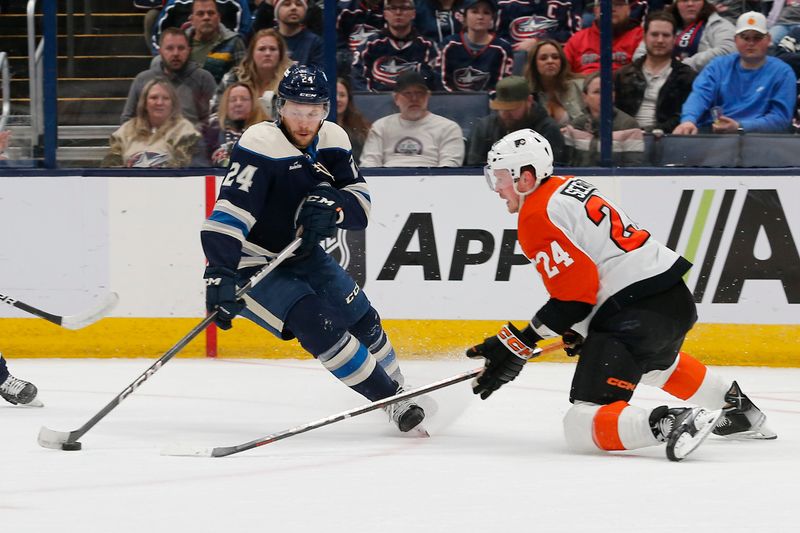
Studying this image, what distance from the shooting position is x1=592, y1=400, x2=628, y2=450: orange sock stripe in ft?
11.5

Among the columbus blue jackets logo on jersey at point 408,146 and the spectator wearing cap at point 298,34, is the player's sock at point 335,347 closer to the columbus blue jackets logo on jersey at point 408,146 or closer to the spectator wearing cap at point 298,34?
the columbus blue jackets logo on jersey at point 408,146

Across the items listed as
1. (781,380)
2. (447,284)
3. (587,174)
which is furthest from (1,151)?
(781,380)

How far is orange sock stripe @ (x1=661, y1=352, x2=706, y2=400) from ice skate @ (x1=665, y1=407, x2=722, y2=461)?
0.44 metres

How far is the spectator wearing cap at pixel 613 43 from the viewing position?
572 centimetres

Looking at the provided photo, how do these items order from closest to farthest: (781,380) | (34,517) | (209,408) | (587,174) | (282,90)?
(34,517)
(282,90)
(209,408)
(781,380)
(587,174)

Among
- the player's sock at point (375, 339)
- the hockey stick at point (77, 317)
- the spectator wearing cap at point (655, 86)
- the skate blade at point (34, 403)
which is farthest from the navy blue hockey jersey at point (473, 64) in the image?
the skate blade at point (34, 403)

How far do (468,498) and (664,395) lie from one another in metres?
2.10

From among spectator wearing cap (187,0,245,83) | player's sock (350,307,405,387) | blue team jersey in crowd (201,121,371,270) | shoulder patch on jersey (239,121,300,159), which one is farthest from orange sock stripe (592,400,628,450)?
spectator wearing cap (187,0,245,83)

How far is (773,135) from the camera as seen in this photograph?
5.62m

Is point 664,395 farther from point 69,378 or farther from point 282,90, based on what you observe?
point 69,378

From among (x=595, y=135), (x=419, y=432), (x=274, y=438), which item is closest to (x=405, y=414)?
(x=419, y=432)

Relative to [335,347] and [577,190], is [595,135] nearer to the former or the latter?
[577,190]

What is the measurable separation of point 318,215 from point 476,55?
84.6 inches

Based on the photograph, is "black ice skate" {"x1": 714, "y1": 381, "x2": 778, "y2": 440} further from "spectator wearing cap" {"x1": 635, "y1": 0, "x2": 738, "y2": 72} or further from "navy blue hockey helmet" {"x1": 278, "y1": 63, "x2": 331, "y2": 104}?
"spectator wearing cap" {"x1": 635, "y1": 0, "x2": 738, "y2": 72}
